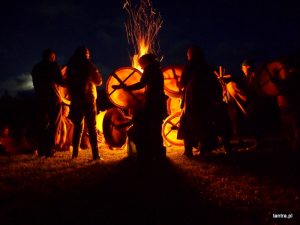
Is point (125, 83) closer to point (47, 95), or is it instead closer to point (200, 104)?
point (200, 104)

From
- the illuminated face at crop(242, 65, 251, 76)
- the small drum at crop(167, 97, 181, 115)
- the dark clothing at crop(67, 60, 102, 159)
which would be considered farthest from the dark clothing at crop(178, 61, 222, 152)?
the illuminated face at crop(242, 65, 251, 76)

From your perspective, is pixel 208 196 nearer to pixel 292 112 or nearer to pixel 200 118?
pixel 200 118

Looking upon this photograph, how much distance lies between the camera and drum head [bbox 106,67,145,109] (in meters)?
8.49

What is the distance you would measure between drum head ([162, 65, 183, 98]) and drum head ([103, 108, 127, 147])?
1.46 meters

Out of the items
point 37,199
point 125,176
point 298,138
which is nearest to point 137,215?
point 37,199

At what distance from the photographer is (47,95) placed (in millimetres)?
8773

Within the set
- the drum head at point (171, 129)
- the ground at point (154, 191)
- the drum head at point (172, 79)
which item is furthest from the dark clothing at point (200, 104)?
the drum head at point (171, 129)

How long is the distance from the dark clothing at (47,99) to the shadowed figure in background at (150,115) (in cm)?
254

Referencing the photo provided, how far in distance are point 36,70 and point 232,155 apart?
5121 millimetres

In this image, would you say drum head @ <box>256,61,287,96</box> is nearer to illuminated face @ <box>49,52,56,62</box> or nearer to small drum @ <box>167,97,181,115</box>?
small drum @ <box>167,97,181,115</box>

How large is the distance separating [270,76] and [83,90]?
446 centimetres

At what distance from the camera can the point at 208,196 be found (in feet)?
15.3

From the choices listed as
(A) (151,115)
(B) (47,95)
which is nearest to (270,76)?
(A) (151,115)

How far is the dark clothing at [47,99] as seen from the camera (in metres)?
8.70
